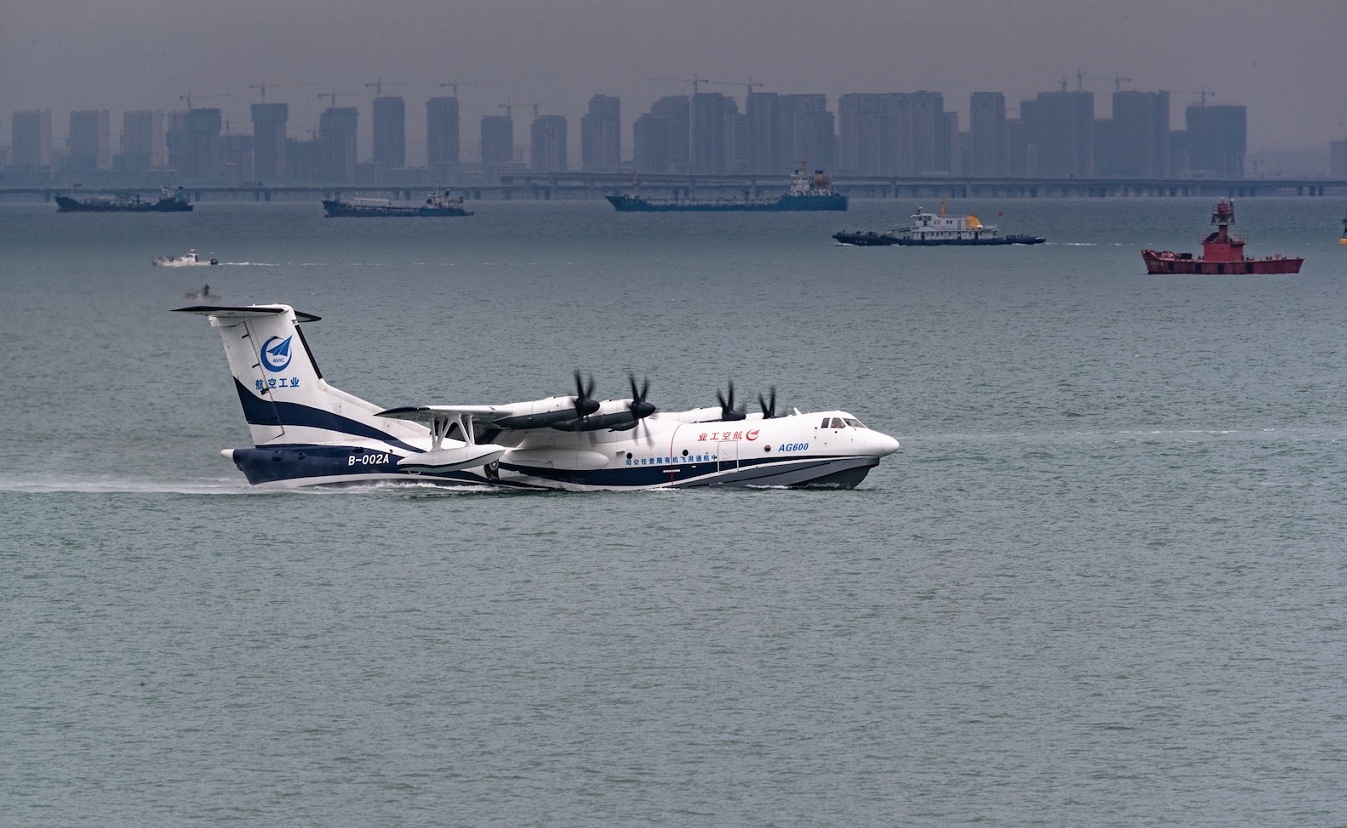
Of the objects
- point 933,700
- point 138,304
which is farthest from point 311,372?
point 138,304

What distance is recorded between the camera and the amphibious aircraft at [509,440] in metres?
69.9

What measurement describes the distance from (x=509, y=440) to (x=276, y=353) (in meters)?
10.4

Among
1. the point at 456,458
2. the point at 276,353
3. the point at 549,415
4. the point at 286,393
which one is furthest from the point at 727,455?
the point at 276,353

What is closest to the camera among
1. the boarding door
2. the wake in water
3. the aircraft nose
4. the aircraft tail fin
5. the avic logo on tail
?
the aircraft nose

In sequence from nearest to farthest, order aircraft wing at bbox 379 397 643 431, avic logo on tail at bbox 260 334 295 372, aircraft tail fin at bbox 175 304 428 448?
1. aircraft wing at bbox 379 397 643 431
2. aircraft tail fin at bbox 175 304 428 448
3. avic logo on tail at bbox 260 334 295 372

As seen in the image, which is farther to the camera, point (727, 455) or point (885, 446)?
point (727, 455)

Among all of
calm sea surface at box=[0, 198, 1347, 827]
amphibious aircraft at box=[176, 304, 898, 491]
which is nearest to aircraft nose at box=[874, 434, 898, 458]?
amphibious aircraft at box=[176, 304, 898, 491]

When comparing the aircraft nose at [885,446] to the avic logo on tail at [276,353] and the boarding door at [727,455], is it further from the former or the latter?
the avic logo on tail at [276,353]

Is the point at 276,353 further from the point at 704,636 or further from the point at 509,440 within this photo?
the point at 704,636

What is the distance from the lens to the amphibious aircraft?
6988cm

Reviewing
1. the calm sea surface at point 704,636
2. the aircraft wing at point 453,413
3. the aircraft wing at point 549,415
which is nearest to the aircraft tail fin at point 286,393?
the aircraft wing at point 453,413

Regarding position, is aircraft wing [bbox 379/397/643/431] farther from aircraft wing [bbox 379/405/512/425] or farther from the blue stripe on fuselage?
the blue stripe on fuselage

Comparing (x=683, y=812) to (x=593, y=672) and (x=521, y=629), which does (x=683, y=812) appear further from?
(x=521, y=629)

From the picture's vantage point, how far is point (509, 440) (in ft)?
240
